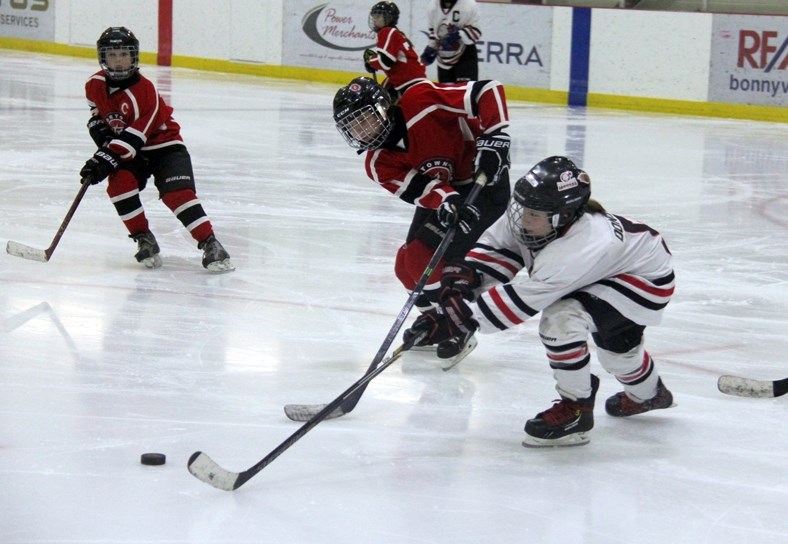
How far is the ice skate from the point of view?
3443 millimetres

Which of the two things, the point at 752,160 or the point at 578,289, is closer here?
the point at 578,289

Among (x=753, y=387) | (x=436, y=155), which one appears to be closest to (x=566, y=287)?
(x=753, y=387)

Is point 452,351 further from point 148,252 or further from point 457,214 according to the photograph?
point 148,252

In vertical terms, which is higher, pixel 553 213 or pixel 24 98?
pixel 553 213

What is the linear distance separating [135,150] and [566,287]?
2.38 metres

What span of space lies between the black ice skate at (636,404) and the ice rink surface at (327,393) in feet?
0.09

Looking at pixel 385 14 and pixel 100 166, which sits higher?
pixel 385 14

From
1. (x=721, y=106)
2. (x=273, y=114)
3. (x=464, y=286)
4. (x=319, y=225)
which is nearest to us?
(x=464, y=286)

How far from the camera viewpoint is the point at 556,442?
2.80m

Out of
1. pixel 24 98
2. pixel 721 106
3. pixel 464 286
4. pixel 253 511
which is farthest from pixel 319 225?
pixel 721 106

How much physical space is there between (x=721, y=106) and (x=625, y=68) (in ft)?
2.99

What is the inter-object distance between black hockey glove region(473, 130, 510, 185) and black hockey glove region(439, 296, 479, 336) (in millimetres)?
770

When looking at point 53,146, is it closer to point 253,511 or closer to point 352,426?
point 352,426

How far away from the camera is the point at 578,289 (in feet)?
9.19
